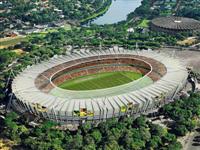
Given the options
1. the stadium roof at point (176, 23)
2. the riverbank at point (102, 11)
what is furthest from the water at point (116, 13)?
the stadium roof at point (176, 23)

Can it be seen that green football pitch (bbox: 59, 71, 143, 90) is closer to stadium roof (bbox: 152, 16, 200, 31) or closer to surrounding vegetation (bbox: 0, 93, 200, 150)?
surrounding vegetation (bbox: 0, 93, 200, 150)

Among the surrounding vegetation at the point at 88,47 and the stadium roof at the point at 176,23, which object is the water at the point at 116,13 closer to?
the surrounding vegetation at the point at 88,47

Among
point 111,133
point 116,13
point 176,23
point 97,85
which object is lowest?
point 116,13

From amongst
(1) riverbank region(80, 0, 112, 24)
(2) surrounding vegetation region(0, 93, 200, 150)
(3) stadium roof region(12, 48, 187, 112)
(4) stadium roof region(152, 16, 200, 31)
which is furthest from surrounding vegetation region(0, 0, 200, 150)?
(4) stadium roof region(152, 16, 200, 31)

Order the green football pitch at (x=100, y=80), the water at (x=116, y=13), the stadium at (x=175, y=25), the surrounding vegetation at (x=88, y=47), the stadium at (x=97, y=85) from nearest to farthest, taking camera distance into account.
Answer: the surrounding vegetation at (x=88, y=47) < the stadium at (x=97, y=85) < the green football pitch at (x=100, y=80) < the stadium at (x=175, y=25) < the water at (x=116, y=13)

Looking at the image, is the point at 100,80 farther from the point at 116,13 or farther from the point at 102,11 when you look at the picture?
the point at 116,13

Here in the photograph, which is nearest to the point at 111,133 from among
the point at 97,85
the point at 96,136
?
the point at 96,136

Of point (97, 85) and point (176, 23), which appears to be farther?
point (176, 23)
